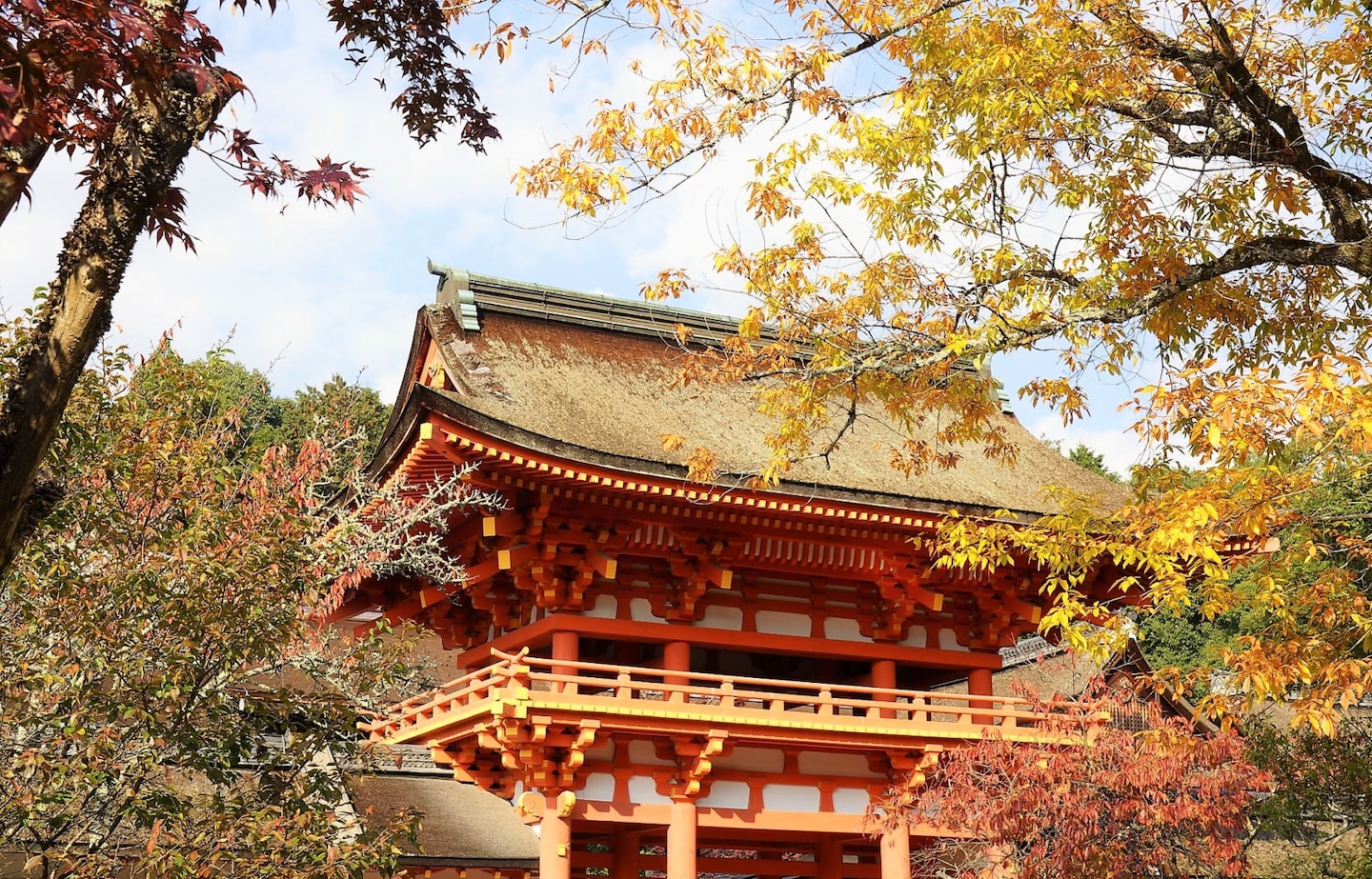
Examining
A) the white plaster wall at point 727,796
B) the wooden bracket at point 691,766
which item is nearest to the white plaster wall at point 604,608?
the wooden bracket at point 691,766

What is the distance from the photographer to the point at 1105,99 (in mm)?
8906

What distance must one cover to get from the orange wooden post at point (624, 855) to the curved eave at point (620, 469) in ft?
16.4

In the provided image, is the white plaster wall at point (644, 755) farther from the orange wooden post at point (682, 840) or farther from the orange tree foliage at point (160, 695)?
the orange tree foliage at point (160, 695)

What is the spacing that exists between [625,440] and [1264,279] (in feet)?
22.7

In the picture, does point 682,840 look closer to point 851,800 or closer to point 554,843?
point 554,843

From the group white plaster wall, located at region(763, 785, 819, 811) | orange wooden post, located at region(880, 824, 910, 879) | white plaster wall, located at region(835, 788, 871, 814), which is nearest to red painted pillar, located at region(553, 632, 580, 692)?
white plaster wall, located at region(763, 785, 819, 811)

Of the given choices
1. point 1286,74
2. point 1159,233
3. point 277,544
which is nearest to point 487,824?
point 277,544

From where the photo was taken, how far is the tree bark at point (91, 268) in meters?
3.90

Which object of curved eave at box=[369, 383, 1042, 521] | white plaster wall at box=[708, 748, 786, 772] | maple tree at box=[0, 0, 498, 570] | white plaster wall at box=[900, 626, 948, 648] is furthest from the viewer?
white plaster wall at box=[900, 626, 948, 648]

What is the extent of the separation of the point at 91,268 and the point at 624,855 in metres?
12.9

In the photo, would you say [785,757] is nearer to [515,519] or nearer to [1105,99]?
[515,519]

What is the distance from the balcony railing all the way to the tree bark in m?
8.46

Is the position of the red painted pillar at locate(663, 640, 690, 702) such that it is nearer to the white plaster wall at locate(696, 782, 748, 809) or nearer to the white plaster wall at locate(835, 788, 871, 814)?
the white plaster wall at locate(696, 782, 748, 809)

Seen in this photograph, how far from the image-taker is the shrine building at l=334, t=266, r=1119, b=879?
42.3 ft
